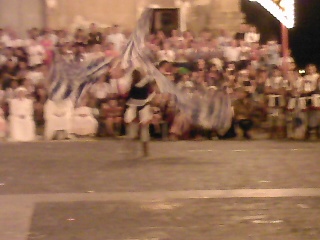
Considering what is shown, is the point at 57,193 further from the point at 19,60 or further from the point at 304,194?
the point at 19,60

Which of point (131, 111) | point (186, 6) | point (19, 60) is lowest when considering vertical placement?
point (131, 111)

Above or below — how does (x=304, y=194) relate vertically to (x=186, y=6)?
below

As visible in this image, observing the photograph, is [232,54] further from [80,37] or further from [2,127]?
[2,127]

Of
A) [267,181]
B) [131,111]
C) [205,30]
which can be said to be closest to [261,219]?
[267,181]

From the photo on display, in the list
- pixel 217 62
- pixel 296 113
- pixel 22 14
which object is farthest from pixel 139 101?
pixel 22 14

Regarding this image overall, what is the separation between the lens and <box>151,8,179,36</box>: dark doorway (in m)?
20.6

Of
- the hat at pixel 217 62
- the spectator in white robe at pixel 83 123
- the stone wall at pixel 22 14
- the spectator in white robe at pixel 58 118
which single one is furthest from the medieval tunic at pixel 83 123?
the stone wall at pixel 22 14

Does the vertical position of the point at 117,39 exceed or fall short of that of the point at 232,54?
it exceeds it

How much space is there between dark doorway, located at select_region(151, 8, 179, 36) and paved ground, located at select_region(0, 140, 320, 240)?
671 cm

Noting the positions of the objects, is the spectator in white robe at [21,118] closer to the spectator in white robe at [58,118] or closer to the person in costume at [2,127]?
the person in costume at [2,127]

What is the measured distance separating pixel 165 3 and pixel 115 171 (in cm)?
970

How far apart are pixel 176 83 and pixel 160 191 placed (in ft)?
20.2

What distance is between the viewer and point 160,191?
10258 mm

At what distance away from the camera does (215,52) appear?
17.8 m
